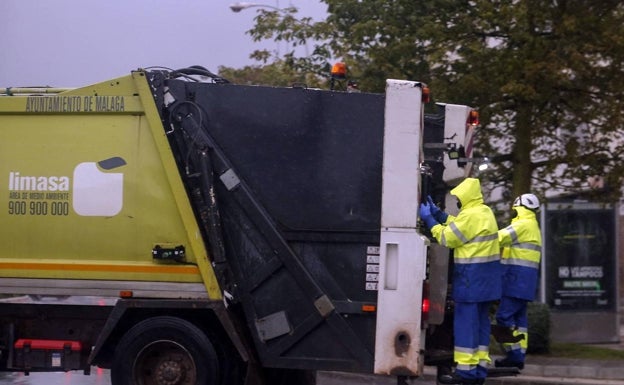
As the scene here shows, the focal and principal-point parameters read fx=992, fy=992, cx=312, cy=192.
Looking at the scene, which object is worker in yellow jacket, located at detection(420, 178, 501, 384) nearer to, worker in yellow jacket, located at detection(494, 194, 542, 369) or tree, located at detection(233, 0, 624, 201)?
worker in yellow jacket, located at detection(494, 194, 542, 369)

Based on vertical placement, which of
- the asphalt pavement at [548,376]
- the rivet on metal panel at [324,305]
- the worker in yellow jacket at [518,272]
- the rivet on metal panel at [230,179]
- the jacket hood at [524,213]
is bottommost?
the asphalt pavement at [548,376]

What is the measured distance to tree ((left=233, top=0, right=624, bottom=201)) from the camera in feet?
33.3

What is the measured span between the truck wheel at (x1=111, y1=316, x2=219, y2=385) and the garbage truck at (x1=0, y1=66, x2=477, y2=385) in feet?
0.04

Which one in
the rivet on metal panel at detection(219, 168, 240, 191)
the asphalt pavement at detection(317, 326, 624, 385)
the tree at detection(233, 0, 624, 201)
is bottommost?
the asphalt pavement at detection(317, 326, 624, 385)

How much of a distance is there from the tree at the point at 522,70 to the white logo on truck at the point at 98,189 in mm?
4436

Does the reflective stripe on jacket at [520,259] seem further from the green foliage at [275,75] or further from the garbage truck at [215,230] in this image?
the green foliage at [275,75]

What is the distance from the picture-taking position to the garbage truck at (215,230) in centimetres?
681

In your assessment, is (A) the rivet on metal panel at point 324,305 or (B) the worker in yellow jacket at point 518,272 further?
(B) the worker in yellow jacket at point 518,272

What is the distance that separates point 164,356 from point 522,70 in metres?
5.02

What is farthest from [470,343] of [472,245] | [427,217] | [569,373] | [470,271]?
[569,373]

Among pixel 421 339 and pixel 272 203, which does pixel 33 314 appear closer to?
pixel 272 203

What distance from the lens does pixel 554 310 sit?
12828 millimetres

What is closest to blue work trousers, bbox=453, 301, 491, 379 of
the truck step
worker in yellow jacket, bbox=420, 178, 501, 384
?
worker in yellow jacket, bbox=420, 178, 501, 384

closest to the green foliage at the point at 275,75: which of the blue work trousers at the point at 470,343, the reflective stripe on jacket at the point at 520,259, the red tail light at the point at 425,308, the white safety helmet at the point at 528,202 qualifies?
the white safety helmet at the point at 528,202
